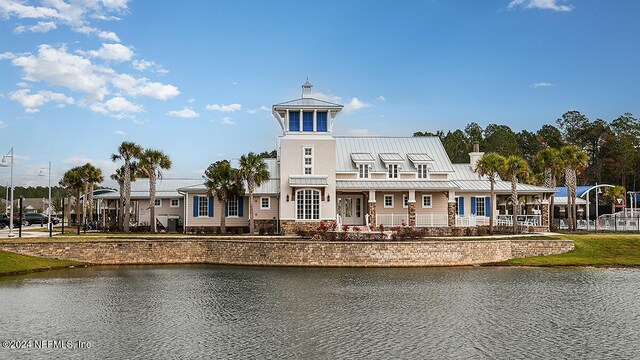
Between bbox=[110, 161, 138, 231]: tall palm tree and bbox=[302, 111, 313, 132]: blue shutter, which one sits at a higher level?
bbox=[302, 111, 313, 132]: blue shutter

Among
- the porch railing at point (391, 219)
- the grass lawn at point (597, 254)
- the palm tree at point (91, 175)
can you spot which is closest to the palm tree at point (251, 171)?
the porch railing at point (391, 219)

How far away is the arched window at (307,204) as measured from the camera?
42.2 metres

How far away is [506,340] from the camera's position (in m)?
17.3

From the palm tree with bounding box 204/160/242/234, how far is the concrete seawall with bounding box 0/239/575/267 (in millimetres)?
7482

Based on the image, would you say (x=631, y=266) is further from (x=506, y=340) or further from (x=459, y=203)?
(x=506, y=340)

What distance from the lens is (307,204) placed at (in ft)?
139

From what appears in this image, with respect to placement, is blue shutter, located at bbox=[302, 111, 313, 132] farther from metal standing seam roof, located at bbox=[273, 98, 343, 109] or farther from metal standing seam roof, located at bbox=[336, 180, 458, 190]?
metal standing seam roof, located at bbox=[336, 180, 458, 190]

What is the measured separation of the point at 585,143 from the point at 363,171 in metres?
54.5

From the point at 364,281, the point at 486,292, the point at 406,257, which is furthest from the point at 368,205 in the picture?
the point at 486,292

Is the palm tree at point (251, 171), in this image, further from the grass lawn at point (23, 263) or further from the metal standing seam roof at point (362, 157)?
the grass lawn at point (23, 263)

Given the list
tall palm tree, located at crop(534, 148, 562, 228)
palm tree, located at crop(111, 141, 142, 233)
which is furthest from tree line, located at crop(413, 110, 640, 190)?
palm tree, located at crop(111, 141, 142, 233)

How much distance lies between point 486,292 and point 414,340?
8897mm

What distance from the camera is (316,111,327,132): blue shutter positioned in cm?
4297

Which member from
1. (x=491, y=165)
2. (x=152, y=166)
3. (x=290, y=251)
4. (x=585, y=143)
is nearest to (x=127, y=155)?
(x=152, y=166)
